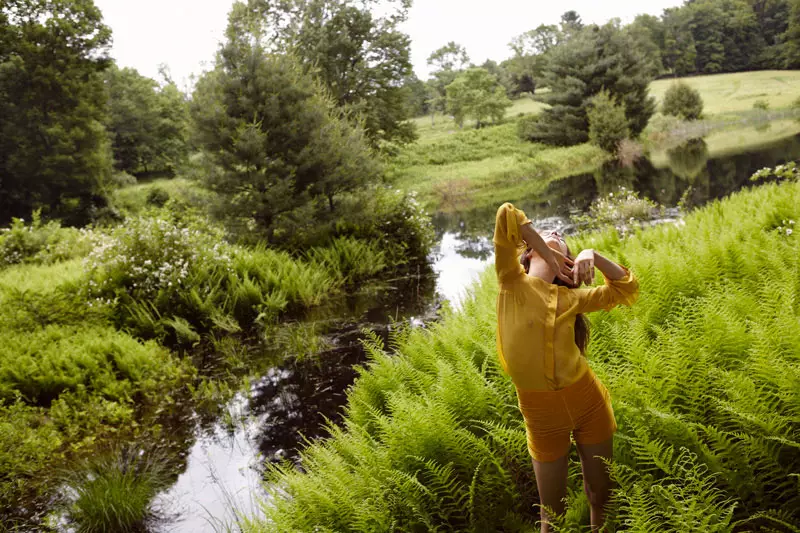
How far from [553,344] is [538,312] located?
19 centimetres

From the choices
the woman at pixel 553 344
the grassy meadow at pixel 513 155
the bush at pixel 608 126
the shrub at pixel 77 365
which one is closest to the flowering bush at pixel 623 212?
the grassy meadow at pixel 513 155

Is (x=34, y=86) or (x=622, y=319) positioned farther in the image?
(x=34, y=86)

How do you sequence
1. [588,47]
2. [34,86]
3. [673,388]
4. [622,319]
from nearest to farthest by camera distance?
[673,388]
[622,319]
[34,86]
[588,47]

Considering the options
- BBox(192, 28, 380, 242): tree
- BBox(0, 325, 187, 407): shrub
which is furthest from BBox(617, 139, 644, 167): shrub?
BBox(0, 325, 187, 407): shrub

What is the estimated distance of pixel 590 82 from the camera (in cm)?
4775

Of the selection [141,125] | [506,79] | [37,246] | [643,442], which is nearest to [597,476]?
[643,442]

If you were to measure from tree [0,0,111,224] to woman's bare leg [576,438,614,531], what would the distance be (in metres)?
25.6

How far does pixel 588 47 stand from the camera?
47.1m

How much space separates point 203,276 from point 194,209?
12.2 ft

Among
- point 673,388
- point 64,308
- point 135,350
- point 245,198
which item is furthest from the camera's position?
point 245,198

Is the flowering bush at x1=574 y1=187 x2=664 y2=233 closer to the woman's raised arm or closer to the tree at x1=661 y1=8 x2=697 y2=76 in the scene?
the woman's raised arm

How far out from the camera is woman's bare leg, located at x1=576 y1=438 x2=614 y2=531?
108 inches

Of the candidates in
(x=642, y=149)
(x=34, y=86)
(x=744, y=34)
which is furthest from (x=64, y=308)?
(x=744, y=34)

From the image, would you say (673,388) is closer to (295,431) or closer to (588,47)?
(295,431)
